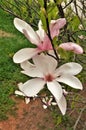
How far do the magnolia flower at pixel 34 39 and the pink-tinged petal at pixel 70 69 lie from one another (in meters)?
0.07

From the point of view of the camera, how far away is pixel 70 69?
90cm

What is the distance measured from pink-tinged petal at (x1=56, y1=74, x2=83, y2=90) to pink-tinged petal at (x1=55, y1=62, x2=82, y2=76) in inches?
0.4

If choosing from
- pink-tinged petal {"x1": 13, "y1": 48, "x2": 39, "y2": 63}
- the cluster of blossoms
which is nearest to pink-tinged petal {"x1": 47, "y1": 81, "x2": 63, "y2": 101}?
the cluster of blossoms

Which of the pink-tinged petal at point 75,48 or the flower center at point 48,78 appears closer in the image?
the pink-tinged petal at point 75,48

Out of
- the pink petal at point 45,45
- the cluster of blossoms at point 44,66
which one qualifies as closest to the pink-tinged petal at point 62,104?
the cluster of blossoms at point 44,66

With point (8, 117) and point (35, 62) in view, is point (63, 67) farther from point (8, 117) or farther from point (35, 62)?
point (8, 117)

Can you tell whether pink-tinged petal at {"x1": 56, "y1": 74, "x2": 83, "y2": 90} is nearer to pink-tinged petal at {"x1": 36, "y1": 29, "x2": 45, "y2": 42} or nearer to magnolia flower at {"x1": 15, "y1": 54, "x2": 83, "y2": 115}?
magnolia flower at {"x1": 15, "y1": 54, "x2": 83, "y2": 115}

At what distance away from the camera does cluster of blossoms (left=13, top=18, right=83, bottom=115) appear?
0.84 meters

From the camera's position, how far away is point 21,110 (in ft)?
16.6

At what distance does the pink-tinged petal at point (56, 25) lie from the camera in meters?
0.84

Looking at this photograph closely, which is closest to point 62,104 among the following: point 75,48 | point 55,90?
point 55,90

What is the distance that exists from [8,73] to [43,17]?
17.6 ft

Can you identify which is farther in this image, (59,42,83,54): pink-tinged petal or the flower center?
the flower center

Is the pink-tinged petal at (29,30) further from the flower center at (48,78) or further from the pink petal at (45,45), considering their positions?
the flower center at (48,78)
